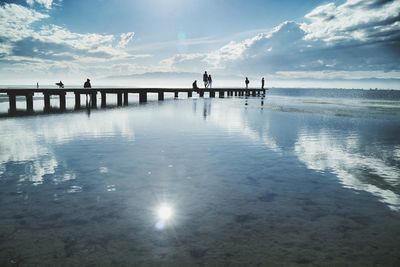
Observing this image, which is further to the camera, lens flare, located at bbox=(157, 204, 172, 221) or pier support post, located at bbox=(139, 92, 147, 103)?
pier support post, located at bbox=(139, 92, 147, 103)

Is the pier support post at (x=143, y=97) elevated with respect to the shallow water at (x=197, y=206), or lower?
elevated

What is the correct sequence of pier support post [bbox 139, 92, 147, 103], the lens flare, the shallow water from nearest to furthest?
the shallow water
the lens flare
pier support post [bbox 139, 92, 147, 103]

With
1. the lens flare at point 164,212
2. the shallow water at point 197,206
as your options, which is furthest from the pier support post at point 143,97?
the lens flare at point 164,212

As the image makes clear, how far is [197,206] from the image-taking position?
5957 mm

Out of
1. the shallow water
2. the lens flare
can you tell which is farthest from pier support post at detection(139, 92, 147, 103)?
the lens flare

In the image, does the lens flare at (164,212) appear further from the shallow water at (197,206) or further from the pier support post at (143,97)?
the pier support post at (143,97)

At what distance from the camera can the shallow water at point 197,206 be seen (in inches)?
167

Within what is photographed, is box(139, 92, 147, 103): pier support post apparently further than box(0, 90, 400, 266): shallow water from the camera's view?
Yes

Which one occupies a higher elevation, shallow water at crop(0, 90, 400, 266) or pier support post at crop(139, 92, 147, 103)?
pier support post at crop(139, 92, 147, 103)

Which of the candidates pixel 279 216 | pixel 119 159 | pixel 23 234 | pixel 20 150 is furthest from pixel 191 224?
pixel 20 150

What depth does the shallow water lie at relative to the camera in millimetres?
4242

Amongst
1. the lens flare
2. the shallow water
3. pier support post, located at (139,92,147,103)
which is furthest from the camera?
pier support post, located at (139,92,147,103)

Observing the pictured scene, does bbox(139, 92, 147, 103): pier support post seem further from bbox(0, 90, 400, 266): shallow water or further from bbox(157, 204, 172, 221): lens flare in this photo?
bbox(157, 204, 172, 221): lens flare

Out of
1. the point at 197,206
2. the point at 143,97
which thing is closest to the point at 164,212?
the point at 197,206
